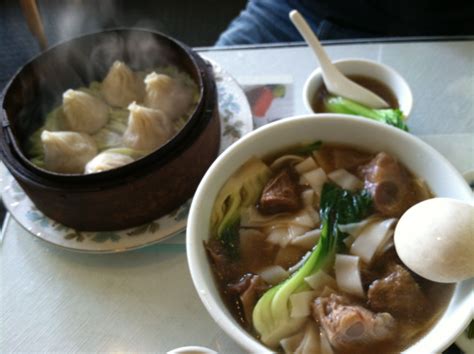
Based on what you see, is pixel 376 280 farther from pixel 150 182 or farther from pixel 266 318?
pixel 150 182

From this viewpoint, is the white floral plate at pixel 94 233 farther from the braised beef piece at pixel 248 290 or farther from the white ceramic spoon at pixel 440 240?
the white ceramic spoon at pixel 440 240

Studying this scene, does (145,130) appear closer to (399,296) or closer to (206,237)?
(206,237)

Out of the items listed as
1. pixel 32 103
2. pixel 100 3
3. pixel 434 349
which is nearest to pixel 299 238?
pixel 434 349

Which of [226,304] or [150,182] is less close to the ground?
[150,182]

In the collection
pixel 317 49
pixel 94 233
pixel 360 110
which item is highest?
pixel 317 49

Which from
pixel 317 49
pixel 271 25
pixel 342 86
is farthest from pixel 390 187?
pixel 271 25
